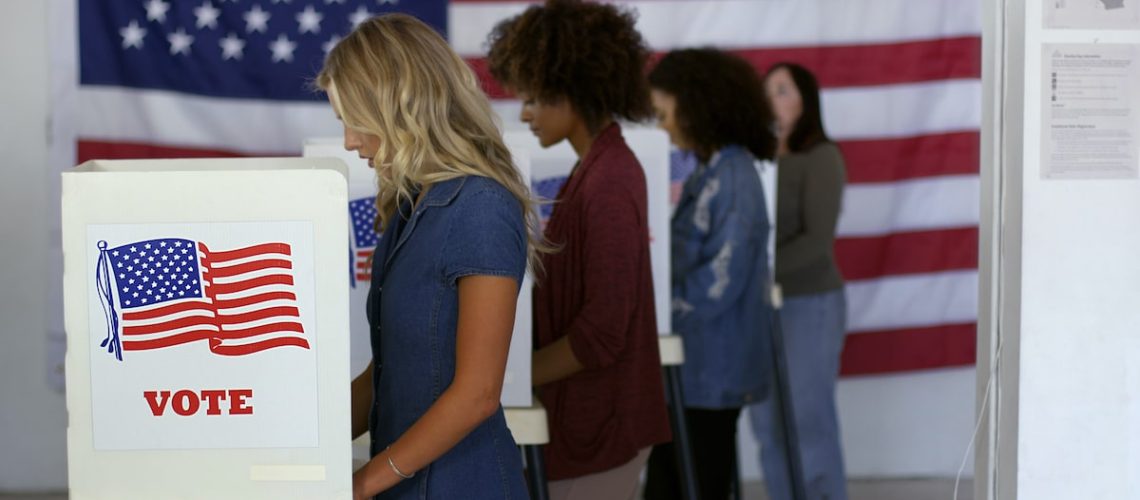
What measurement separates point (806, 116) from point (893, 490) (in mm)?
1310

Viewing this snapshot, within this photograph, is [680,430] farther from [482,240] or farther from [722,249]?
[482,240]

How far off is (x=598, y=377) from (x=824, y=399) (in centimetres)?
165

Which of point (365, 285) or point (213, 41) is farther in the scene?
point (213, 41)

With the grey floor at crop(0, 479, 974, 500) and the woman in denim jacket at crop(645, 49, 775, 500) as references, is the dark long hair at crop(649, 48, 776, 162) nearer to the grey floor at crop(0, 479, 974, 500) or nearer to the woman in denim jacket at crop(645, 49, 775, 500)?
the woman in denim jacket at crop(645, 49, 775, 500)

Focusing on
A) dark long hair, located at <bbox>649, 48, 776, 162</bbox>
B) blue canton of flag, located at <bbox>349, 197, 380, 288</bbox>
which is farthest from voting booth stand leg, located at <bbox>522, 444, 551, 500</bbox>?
dark long hair, located at <bbox>649, 48, 776, 162</bbox>

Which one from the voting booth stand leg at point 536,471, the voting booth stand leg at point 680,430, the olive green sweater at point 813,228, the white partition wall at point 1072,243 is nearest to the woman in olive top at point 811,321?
the olive green sweater at point 813,228

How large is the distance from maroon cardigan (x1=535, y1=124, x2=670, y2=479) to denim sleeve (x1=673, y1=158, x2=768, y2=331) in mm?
842

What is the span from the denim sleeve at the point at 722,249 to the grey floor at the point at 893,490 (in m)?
1.36

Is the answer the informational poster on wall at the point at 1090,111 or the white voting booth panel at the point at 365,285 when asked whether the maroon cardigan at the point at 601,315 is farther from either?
the informational poster on wall at the point at 1090,111

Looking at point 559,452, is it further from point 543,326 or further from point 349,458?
point 349,458

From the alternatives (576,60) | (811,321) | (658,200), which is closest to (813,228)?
(811,321)

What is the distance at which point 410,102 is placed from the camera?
1.46 m

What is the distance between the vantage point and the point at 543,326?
7.35ft

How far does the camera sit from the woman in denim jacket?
311cm
